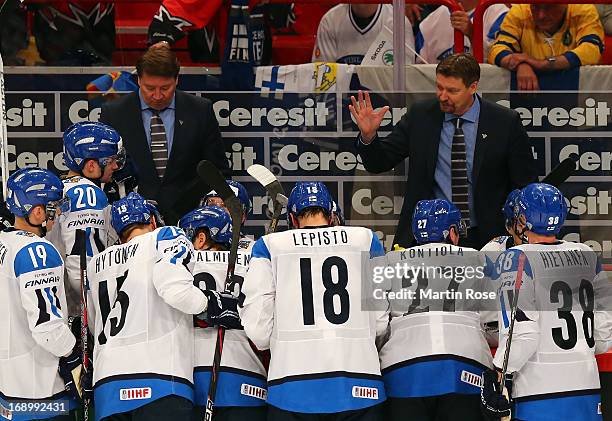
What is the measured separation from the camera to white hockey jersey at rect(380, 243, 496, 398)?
21.6 ft

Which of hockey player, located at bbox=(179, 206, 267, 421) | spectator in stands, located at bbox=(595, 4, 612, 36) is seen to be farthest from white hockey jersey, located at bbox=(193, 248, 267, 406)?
spectator in stands, located at bbox=(595, 4, 612, 36)

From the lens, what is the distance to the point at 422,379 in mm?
6590

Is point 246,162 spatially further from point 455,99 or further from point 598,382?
point 598,382

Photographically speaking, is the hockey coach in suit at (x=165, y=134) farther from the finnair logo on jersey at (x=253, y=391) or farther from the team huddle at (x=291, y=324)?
the finnair logo on jersey at (x=253, y=391)

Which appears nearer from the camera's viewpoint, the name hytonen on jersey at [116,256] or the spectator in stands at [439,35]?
the name hytonen on jersey at [116,256]

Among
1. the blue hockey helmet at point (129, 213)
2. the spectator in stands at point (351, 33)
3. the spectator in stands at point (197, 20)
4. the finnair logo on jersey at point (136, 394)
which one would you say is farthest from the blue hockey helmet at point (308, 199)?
the spectator in stands at point (351, 33)

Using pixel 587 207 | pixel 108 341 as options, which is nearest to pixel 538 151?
pixel 587 207

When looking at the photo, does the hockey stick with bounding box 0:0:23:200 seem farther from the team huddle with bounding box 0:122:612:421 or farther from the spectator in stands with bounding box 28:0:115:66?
the spectator in stands with bounding box 28:0:115:66

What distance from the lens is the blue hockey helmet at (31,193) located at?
6660 mm

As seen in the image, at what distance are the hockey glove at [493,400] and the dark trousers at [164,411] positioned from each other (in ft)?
4.17

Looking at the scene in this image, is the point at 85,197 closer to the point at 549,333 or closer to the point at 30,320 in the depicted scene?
the point at 30,320

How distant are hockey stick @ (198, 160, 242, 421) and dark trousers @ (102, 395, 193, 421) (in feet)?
0.50

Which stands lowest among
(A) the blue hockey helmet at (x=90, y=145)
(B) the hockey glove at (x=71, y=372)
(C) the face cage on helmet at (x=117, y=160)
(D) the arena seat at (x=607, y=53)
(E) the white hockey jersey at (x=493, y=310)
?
(B) the hockey glove at (x=71, y=372)

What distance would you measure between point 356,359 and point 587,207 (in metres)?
2.17
